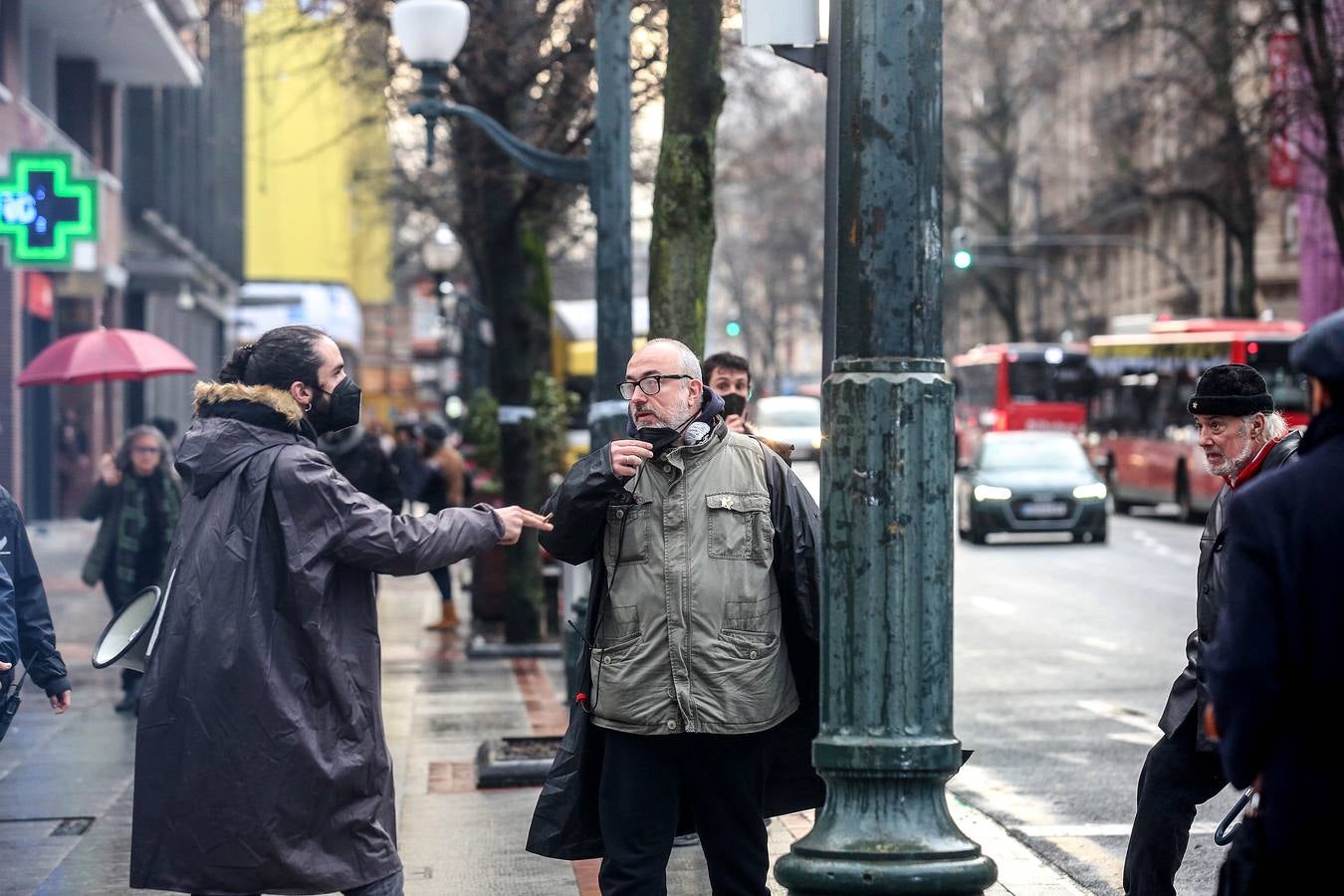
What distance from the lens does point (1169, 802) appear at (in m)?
5.66

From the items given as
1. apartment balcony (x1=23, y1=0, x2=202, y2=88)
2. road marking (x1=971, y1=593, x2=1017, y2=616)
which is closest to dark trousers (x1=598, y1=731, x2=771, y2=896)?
road marking (x1=971, y1=593, x2=1017, y2=616)

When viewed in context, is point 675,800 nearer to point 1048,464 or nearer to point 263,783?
point 263,783

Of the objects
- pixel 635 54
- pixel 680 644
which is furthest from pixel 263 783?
pixel 635 54

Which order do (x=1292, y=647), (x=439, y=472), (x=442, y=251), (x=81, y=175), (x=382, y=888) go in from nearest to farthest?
1. (x=1292, y=647)
2. (x=382, y=888)
3. (x=439, y=472)
4. (x=81, y=175)
5. (x=442, y=251)

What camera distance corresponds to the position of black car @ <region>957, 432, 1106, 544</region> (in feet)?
88.2

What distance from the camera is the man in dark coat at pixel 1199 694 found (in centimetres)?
559

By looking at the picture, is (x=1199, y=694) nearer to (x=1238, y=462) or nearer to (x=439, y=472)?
(x=1238, y=462)

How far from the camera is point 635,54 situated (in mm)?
17188

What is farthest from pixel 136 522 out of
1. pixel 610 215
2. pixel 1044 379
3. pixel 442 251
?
pixel 1044 379

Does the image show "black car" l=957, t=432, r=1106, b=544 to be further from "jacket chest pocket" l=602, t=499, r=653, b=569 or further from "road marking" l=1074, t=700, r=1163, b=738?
"jacket chest pocket" l=602, t=499, r=653, b=569

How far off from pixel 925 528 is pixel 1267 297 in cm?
5114

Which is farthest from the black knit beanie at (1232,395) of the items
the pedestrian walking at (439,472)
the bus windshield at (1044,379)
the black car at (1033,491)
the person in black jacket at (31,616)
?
the bus windshield at (1044,379)

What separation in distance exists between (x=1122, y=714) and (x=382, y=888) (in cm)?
754

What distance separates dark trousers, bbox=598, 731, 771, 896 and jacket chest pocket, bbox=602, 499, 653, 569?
45 centimetres
